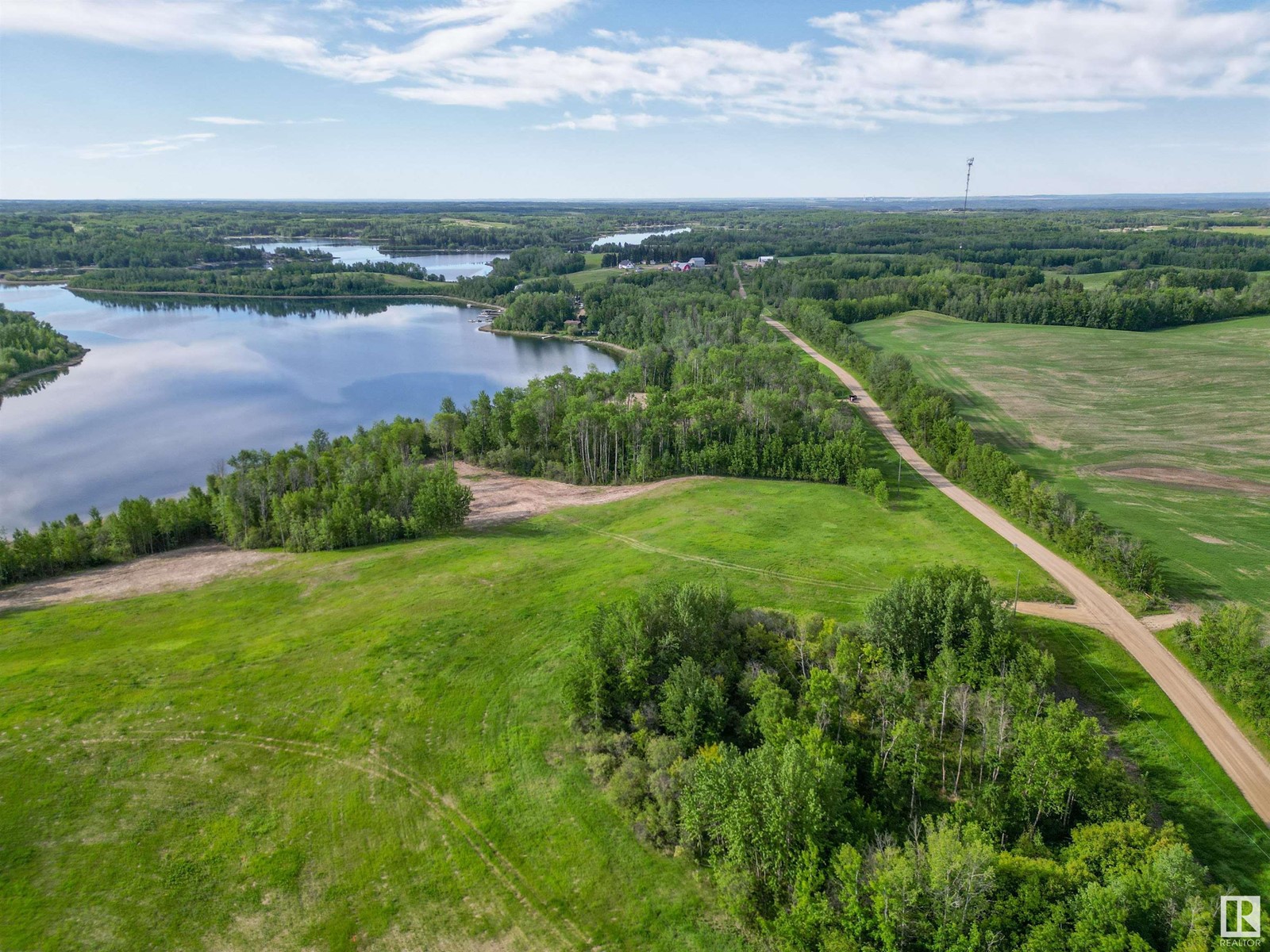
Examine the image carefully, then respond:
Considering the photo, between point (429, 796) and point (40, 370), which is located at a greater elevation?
point (40, 370)

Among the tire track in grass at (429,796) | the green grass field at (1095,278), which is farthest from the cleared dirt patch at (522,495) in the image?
the green grass field at (1095,278)

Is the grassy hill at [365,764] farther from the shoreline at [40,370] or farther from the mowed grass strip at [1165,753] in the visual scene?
the shoreline at [40,370]

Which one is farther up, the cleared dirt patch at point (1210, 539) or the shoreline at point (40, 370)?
the shoreline at point (40, 370)

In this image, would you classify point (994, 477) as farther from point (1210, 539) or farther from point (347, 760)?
point (347, 760)

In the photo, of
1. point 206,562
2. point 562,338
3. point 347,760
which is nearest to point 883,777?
point 347,760

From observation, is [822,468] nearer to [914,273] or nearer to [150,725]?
[150,725]

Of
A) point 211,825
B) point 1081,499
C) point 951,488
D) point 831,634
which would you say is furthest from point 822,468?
point 211,825
